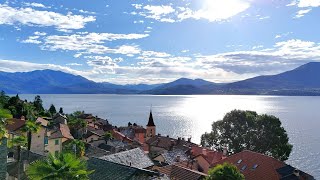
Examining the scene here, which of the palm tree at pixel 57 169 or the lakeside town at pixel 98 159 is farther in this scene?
the lakeside town at pixel 98 159

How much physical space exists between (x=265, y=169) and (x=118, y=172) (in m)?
28.9

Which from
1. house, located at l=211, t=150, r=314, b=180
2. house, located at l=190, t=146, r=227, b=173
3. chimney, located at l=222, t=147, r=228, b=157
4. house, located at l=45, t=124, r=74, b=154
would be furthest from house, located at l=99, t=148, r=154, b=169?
chimney, located at l=222, t=147, r=228, b=157

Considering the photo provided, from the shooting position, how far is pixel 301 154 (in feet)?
376

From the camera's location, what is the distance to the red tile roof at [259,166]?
54.6 meters

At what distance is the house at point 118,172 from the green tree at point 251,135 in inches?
2107

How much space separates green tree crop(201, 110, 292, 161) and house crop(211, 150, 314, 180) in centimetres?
2473

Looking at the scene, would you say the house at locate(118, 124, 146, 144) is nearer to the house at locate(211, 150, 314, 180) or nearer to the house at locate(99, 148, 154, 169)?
the house at locate(211, 150, 314, 180)

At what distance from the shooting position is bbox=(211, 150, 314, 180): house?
5381 cm

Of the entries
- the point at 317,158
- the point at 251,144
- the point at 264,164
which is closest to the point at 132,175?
the point at 264,164

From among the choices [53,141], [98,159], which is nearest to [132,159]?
[98,159]

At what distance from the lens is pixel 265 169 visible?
182 feet

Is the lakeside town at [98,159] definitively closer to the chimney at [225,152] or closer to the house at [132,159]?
the house at [132,159]

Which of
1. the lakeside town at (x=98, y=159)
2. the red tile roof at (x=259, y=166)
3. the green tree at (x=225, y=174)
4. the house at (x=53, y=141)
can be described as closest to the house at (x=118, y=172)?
the lakeside town at (x=98, y=159)

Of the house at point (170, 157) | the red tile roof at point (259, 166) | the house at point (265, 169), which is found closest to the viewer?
the house at point (265, 169)
